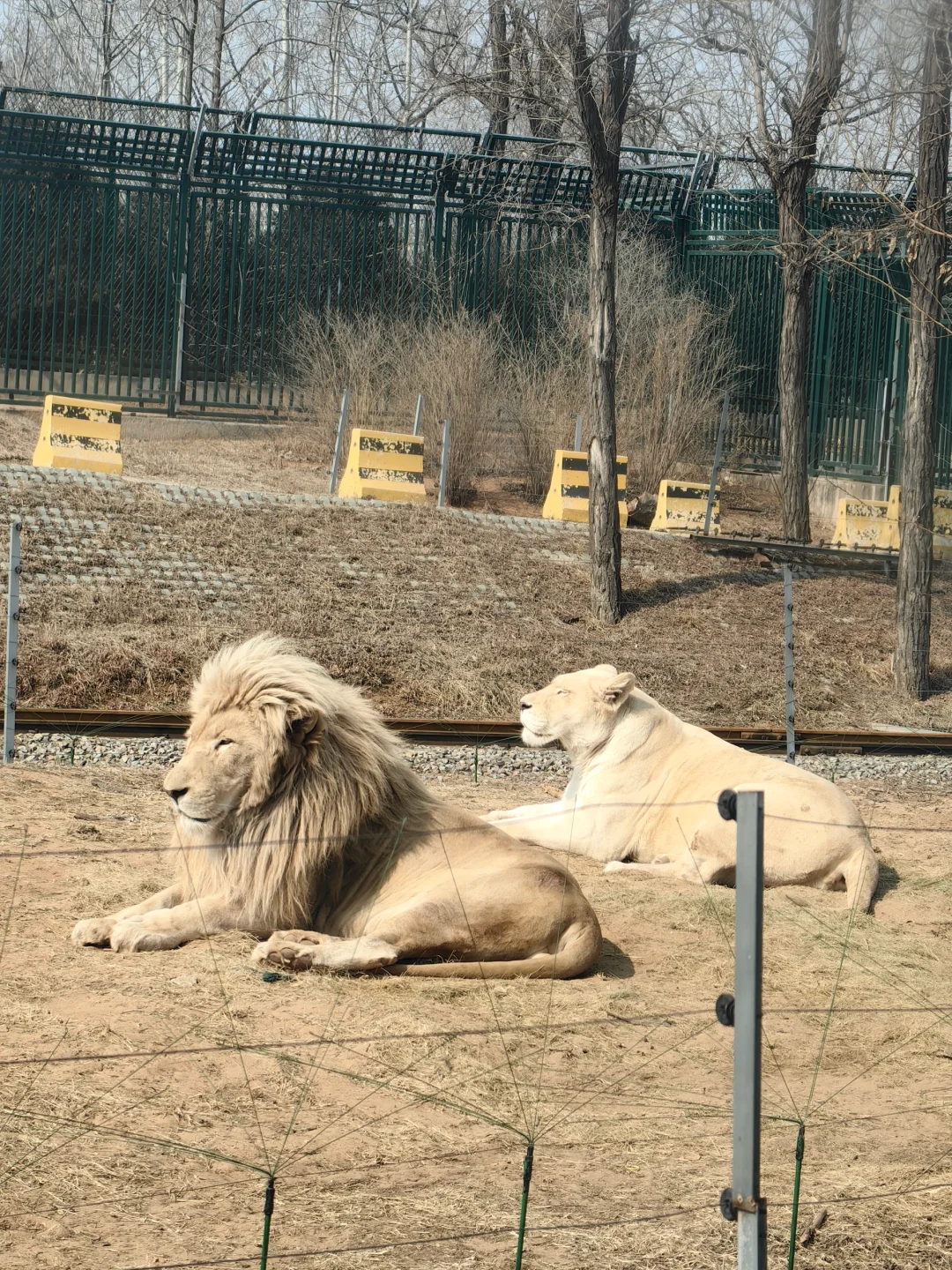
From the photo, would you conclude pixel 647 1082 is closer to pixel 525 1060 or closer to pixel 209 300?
pixel 525 1060

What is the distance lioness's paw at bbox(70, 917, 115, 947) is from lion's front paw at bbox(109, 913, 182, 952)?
0.03 metres

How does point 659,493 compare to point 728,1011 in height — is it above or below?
above

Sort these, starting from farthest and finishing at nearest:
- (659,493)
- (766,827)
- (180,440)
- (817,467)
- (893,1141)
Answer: (817,467)
(180,440)
(659,493)
(766,827)
(893,1141)

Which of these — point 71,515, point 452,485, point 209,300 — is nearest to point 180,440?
point 209,300

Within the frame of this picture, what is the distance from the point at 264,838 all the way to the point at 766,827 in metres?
2.93

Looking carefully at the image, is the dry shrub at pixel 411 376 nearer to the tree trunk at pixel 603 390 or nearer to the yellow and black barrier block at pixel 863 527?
the tree trunk at pixel 603 390

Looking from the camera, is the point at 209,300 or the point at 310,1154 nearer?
the point at 310,1154

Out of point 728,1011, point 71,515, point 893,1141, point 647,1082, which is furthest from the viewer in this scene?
point 71,515

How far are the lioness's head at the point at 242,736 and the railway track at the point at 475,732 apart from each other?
399 centimetres

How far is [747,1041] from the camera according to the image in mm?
3277

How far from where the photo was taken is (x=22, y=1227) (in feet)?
11.9

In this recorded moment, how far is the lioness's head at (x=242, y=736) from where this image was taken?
606 cm

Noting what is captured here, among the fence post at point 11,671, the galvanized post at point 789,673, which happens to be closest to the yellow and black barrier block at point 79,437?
the fence post at point 11,671

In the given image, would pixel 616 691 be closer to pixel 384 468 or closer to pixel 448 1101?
pixel 448 1101
